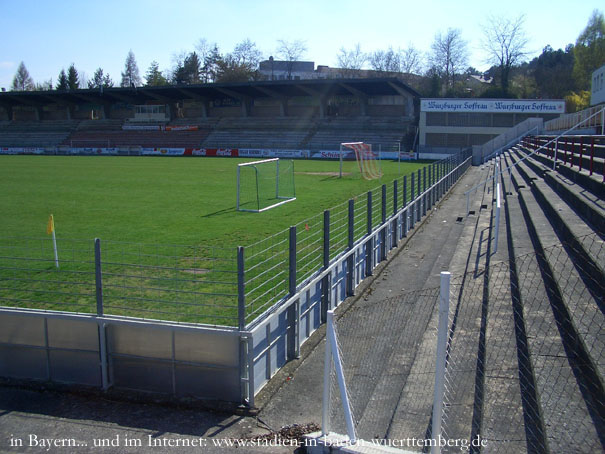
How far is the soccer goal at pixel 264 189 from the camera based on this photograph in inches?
736

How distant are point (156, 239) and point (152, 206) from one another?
627 cm

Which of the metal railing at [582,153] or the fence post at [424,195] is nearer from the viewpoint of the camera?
the metal railing at [582,153]

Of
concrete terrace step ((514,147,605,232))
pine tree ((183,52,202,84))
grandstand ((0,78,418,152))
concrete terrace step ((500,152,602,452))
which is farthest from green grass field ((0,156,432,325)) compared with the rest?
pine tree ((183,52,202,84))

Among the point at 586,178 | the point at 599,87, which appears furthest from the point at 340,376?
the point at 599,87

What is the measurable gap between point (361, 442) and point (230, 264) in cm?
620

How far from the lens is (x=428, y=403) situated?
5141 mm

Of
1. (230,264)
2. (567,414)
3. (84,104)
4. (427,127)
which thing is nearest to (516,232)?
(230,264)

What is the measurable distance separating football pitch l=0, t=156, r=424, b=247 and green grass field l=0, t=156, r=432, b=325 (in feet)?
0.12

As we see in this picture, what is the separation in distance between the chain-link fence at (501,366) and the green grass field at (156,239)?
4.85 feet

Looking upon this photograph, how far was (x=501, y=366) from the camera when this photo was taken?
5.22m

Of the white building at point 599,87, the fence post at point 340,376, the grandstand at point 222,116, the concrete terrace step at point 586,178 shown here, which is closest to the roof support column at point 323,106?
the grandstand at point 222,116

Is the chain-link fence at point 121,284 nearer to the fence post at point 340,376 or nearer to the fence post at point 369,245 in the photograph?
the fence post at point 340,376

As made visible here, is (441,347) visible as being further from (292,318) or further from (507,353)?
(292,318)

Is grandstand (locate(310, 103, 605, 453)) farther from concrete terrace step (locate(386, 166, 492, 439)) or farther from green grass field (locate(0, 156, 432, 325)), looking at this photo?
green grass field (locate(0, 156, 432, 325))
